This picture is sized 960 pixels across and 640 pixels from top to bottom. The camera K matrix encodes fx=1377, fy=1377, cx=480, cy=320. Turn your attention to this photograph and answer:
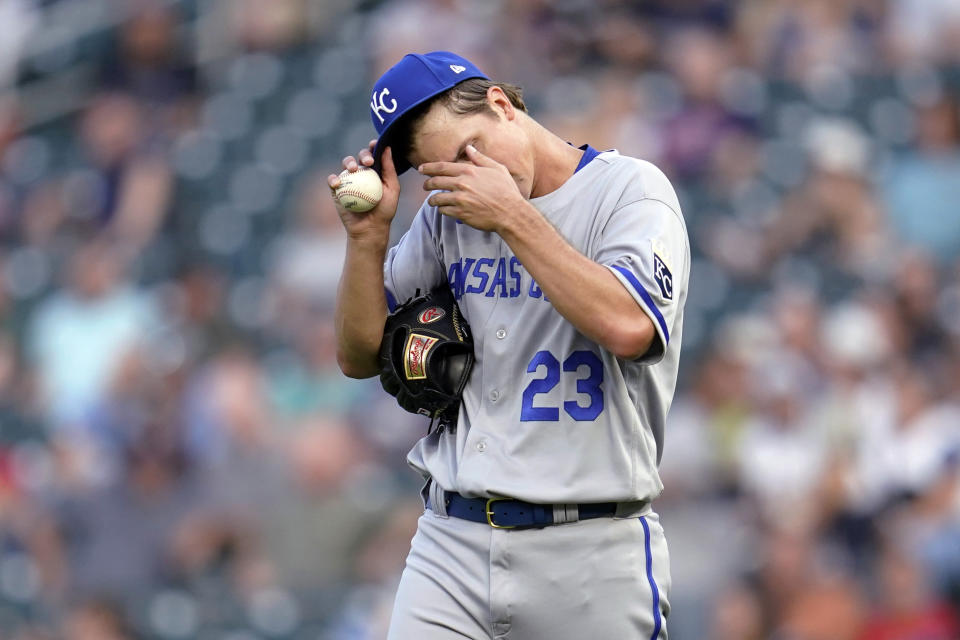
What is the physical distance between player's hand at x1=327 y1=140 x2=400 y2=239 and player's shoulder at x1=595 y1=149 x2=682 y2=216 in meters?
0.47

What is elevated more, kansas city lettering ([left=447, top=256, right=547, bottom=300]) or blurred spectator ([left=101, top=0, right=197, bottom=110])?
blurred spectator ([left=101, top=0, right=197, bottom=110])

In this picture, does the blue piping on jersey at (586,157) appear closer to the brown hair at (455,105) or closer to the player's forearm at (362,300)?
the brown hair at (455,105)

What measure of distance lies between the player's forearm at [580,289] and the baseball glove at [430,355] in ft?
1.13

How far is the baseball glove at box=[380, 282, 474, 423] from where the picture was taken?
2965mm

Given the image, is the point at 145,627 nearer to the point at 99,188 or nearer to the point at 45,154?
the point at 99,188

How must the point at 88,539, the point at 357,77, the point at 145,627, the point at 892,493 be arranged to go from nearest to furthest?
the point at 892,493
the point at 145,627
the point at 88,539
the point at 357,77

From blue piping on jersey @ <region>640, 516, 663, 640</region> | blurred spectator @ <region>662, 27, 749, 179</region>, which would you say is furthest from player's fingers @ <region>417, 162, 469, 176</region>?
blurred spectator @ <region>662, 27, 749, 179</region>

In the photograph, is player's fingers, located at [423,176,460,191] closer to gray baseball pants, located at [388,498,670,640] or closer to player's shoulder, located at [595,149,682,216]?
player's shoulder, located at [595,149,682,216]

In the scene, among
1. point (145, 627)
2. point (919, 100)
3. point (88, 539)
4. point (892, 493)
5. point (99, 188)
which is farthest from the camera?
point (99, 188)

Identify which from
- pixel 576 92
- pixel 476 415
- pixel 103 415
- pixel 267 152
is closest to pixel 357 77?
pixel 267 152

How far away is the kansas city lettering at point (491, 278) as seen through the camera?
294 centimetres

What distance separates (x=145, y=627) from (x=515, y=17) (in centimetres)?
465

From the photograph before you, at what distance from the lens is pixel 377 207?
120 inches

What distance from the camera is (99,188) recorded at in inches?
354
